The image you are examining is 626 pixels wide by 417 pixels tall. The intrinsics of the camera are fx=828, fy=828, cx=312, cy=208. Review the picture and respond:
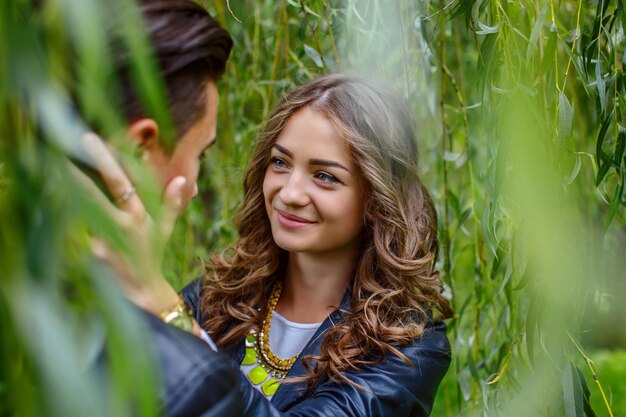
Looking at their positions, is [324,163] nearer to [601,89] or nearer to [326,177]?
[326,177]

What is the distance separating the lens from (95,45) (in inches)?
23.0

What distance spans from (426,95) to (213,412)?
104 centimetres

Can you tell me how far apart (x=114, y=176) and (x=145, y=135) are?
0.06 m

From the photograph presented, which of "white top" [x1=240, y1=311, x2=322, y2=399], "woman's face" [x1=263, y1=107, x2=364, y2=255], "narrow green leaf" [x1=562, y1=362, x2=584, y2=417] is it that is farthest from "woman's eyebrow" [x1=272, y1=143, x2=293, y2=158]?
"narrow green leaf" [x1=562, y1=362, x2=584, y2=417]

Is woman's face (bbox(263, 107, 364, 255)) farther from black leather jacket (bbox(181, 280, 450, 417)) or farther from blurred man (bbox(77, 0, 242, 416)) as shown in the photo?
blurred man (bbox(77, 0, 242, 416))

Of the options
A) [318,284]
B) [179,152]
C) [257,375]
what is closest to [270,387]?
[257,375]

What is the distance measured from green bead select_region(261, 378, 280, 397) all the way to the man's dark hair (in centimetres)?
58

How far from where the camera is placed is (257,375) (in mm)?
1387

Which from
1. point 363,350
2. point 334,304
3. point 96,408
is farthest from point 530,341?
point 96,408

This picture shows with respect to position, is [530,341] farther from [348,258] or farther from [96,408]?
[96,408]

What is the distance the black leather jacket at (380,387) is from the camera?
1211 mm

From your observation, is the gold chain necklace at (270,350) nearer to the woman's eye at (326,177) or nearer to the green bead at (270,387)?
the green bead at (270,387)

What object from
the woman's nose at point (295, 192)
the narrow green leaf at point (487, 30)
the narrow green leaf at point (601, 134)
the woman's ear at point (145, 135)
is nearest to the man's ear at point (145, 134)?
the woman's ear at point (145, 135)

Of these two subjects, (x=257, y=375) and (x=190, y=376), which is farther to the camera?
(x=257, y=375)
